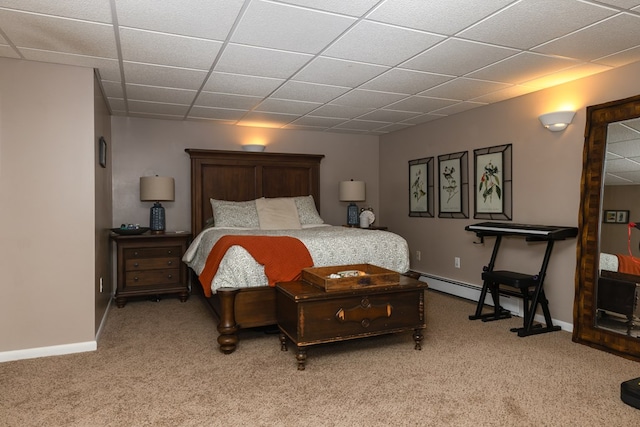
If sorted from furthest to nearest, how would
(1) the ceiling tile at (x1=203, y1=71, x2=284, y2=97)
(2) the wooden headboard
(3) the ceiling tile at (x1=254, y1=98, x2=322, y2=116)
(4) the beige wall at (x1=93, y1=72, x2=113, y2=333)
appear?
(2) the wooden headboard < (3) the ceiling tile at (x1=254, y1=98, x2=322, y2=116) < (1) the ceiling tile at (x1=203, y1=71, x2=284, y2=97) < (4) the beige wall at (x1=93, y1=72, x2=113, y2=333)

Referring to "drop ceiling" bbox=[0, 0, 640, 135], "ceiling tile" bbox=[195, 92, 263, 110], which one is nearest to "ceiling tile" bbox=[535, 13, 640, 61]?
"drop ceiling" bbox=[0, 0, 640, 135]

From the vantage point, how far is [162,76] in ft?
11.5

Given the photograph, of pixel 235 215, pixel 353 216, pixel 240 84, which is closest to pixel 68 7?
pixel 240 84

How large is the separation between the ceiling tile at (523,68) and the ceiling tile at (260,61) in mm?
1488

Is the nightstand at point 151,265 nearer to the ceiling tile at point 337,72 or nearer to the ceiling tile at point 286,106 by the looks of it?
the ceiling tile at point 286,106

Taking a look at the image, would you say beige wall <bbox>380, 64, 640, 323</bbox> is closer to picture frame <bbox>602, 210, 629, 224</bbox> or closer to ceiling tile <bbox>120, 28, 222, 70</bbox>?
picture frame <bbox>602, 210, 629, 224</bbox>

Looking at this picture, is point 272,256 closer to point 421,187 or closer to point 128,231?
point 128,231

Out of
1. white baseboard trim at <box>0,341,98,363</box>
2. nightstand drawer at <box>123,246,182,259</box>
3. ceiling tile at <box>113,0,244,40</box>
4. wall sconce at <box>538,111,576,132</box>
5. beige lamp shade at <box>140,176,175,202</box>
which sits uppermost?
ceiling tile at <box>113,0,244,40</box>

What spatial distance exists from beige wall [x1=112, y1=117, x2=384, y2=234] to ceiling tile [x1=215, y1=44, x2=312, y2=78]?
2.16 meters

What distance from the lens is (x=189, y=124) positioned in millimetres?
5352

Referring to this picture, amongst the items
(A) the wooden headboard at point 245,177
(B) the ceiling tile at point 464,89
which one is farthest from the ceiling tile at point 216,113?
(B) the ceiling tile at point 464,89

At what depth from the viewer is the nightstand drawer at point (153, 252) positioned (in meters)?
4.61

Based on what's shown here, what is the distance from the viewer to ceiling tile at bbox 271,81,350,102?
12.6 ft

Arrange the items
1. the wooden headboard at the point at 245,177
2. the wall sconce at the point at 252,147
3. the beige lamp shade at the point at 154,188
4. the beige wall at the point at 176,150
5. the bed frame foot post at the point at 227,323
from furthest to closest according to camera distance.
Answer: the wall sconce at the point at 252,147 → the wooden headboard at the point at 245,177 → the beige wall at the point at 176,150 → the beige lamp shade at the point at 154,188 → the bed frame foot post at the point at 227,323
